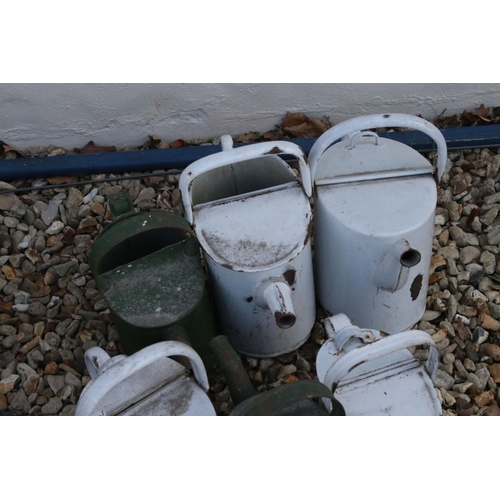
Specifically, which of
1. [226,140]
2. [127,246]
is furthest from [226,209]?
[127,246]

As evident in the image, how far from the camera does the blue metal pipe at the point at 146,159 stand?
2158 mm

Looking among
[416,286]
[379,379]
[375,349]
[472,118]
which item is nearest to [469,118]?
[472,118]

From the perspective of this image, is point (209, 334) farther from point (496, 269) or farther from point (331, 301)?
point (496, 269)

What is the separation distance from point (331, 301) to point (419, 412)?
46 cm

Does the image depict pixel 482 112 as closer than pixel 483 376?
No

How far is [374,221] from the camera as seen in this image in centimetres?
147

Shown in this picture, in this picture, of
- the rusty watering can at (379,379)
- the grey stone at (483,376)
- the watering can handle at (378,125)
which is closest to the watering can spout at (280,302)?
the rusty watering can at (379,379)

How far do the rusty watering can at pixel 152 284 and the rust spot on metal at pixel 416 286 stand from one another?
0.56 metres

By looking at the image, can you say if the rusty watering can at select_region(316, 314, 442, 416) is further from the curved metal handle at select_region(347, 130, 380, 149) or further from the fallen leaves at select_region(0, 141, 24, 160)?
the fallen leaves at select_region(0, 141, 24, 160)

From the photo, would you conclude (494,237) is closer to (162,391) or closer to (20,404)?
(162,391)

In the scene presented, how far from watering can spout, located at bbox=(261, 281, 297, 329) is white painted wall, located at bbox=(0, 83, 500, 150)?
109cm

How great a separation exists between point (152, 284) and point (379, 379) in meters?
0.62

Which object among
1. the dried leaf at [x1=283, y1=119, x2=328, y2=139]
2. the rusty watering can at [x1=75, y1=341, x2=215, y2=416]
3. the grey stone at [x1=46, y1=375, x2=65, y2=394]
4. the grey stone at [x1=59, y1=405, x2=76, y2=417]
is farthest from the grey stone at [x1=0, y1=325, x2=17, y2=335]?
the dried leaf at [x1=283, y1=119, x2=328, y2=139]

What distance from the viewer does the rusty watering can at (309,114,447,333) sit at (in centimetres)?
145
